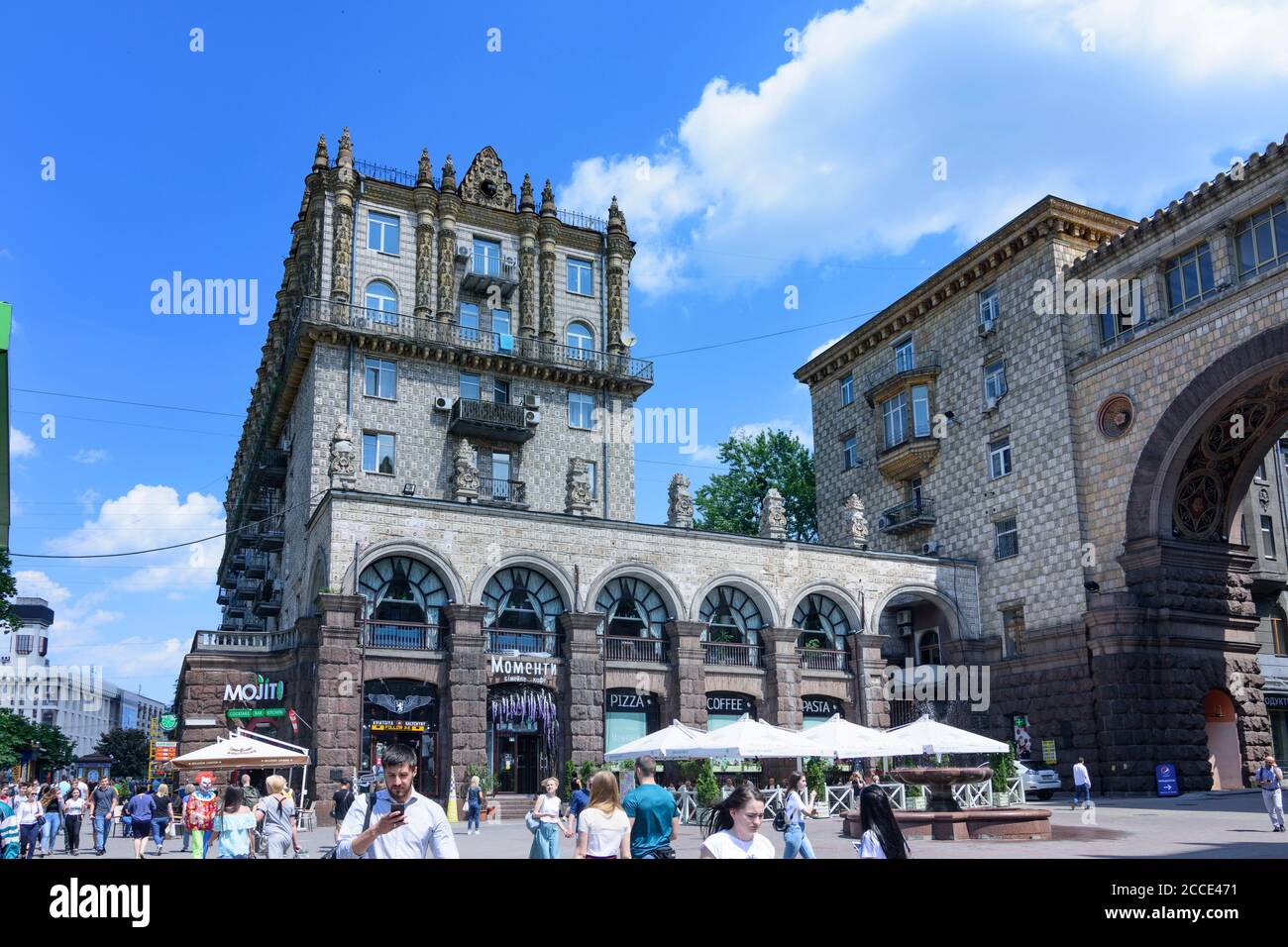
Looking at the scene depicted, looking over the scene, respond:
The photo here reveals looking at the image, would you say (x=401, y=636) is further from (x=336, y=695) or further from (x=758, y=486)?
(x=758, y=486)

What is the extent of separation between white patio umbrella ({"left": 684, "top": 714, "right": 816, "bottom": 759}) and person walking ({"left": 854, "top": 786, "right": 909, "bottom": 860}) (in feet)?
56.8

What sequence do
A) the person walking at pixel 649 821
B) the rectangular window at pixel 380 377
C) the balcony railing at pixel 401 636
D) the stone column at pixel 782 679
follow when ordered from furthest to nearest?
the rectangular window at pixel 380 377, the stone column at pixel 782 679, the balcony railing at pixel 401 636, the person walking at pixel 649 821

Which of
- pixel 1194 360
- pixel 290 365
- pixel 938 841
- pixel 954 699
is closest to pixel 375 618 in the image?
pixel 290 365

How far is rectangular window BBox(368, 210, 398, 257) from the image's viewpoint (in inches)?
1658

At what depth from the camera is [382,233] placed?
42.4 m

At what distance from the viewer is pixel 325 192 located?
4175cm

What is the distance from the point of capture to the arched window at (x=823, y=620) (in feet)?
126

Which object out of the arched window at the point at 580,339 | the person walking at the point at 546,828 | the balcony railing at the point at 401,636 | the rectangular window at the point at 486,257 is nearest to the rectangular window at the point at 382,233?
the rectangular window at the point at 486,257

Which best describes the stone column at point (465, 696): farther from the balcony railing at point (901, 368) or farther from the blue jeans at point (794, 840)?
the balcony railing at point (901, 368)

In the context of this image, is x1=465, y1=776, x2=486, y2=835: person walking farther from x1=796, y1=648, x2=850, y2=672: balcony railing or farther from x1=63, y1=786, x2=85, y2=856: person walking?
x1=796, y1=648, x2=850, y2=672: balcony railing

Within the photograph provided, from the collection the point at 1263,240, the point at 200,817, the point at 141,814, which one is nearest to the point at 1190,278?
the point at 1263,240

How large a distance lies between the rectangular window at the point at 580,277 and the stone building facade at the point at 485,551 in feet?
0.23

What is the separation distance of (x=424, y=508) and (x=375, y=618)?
3439 millimetres

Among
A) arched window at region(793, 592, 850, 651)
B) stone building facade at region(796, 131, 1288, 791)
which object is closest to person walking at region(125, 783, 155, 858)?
arched window at region(793, 592, 850, 651)
